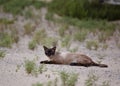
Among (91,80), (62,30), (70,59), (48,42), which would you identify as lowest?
(91,80)

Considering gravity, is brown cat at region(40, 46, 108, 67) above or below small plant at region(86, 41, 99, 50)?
below

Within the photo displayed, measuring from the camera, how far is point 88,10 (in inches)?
788

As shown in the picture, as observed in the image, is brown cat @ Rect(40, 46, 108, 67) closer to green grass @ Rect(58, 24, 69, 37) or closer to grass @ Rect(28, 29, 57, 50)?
grass @ Rect(28, 29, 57, 50)

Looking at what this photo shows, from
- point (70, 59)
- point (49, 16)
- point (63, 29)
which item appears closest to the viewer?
point (70, 59)

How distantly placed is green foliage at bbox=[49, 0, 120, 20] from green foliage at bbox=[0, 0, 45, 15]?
5.37ft

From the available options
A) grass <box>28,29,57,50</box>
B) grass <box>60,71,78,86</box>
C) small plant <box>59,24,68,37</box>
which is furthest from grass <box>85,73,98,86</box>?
small plant <box>59,24,68,37</box>

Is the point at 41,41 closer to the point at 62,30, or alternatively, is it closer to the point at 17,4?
the point at 62,30

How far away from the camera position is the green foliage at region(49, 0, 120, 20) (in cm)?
1981

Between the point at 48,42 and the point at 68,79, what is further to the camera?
the point at 48,42

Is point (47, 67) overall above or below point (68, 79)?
above

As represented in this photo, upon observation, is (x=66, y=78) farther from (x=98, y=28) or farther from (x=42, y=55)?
(x=98, y=28)

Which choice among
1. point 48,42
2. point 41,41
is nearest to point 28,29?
point 41,41

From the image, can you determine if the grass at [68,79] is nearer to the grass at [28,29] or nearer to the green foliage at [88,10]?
the grass at [28,29]

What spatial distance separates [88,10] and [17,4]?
12.4 feet
